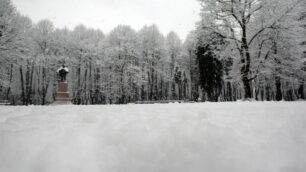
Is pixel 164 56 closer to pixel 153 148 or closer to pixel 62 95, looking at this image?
pixel 62 95

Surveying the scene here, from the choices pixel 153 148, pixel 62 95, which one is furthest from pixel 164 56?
pixel 153 148

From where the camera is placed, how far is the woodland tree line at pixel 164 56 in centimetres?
1795

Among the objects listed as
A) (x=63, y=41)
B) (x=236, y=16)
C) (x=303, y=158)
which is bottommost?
(x=303, y=158)

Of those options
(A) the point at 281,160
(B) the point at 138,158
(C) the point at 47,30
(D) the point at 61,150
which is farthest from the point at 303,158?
(C) the point at 47,30

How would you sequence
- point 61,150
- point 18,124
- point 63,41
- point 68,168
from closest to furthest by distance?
point 68,168 → point 61,150 → point 18,124 → point 63,41

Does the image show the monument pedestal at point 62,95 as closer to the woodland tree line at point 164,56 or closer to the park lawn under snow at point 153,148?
the woodland tree line at point 164,56

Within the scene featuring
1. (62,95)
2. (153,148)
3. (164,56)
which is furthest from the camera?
(164,56)

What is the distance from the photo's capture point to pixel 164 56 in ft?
147

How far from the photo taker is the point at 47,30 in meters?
37.7

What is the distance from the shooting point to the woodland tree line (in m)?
18.0

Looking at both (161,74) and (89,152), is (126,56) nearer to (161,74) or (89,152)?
(161,74)

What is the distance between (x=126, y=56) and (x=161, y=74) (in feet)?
27.2

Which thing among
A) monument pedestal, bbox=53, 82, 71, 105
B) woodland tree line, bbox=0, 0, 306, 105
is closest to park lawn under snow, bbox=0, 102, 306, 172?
monument pedestal, bbox=53, 82, 71, 105

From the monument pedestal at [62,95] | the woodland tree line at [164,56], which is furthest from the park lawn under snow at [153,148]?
the woodland tree line at [164,56]
